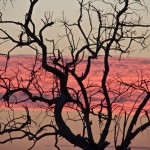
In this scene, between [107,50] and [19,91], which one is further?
[19,91]

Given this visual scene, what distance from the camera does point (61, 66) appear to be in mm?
12883

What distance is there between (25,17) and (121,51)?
3.21 m

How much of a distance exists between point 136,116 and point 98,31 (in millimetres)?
2759

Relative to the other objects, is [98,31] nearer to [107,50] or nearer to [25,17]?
[107,50]

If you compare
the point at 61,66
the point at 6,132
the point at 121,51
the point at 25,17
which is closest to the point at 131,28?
the point at 121,51

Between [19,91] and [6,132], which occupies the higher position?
[19,91]

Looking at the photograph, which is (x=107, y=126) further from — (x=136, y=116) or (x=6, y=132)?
(x=6, y=132)

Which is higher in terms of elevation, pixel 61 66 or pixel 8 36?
pixel 8 36

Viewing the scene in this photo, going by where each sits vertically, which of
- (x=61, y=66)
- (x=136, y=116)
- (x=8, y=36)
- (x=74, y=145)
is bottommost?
(x=74, y=145)

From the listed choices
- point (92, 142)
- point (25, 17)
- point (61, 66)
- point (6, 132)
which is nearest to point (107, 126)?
point (92, 142)

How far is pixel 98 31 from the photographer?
13234 mm

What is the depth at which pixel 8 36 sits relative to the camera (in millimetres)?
12602

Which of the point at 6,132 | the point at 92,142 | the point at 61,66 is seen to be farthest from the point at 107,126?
the point at 6,132

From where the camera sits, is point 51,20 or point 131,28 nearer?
point 51,20
